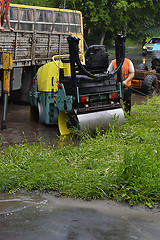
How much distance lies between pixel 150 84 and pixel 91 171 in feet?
29.2

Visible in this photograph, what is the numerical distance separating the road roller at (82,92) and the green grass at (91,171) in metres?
0.94

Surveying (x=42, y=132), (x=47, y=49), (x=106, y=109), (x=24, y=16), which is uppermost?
(x=24, y=16)

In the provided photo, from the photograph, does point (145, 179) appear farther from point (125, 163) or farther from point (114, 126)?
point (114, 126)

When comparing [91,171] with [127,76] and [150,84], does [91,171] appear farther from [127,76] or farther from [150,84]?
[150,84]

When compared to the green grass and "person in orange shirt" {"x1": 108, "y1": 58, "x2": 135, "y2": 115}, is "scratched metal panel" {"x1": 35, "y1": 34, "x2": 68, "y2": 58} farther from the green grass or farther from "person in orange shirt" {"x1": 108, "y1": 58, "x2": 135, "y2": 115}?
the green grass

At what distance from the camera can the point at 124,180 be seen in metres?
5.45

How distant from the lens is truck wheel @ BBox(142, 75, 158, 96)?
14.4 m

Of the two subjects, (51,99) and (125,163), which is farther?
(51,99)

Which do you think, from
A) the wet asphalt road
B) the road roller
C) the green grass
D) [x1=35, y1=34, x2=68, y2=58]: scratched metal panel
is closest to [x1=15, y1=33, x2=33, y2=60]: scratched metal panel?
[x1=35, y1=34, x2=68, y2=58]: scratched metal panel

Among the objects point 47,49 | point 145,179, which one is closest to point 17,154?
point 145,179

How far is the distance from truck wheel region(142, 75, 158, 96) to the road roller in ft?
16.6

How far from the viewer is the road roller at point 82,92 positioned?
8172 mm

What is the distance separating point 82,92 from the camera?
832cm

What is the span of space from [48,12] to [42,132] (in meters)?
6.61
